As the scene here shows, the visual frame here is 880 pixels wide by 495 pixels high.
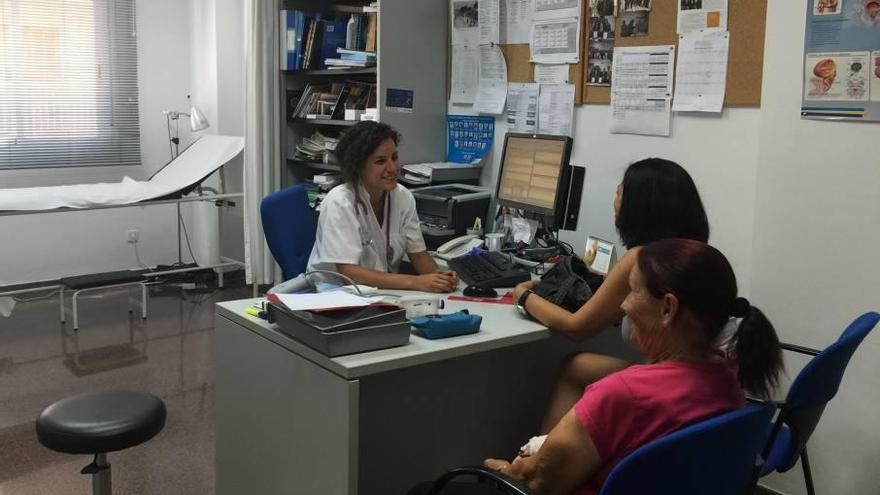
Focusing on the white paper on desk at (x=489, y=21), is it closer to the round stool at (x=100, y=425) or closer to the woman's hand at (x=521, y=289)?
the woman's hand at (x=521, y=289)

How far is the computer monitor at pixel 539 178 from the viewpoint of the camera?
2.98 metres

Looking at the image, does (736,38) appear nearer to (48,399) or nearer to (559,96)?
(559,96)

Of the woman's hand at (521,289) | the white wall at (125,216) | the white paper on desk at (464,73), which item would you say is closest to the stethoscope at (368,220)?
the woman's hand at (521,289)

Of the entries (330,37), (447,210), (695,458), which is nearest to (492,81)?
(447,210)

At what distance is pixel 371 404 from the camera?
2.34 m

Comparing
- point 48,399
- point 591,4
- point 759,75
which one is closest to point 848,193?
point 759,75

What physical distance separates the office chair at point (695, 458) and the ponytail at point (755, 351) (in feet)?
0.38

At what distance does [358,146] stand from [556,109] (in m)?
1.00

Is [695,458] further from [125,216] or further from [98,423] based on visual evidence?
[125,216]

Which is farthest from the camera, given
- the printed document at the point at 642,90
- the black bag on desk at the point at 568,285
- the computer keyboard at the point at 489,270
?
the printed document at the point at 642,90

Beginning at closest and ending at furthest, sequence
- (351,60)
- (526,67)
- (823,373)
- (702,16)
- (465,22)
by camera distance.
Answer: (823,373), (702,16), (526,67), (465,22), (351,60)

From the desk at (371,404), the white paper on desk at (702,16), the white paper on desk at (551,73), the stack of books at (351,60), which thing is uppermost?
the white paper on desk at (702,16)

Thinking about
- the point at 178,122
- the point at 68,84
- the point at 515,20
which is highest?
the point at 515,20

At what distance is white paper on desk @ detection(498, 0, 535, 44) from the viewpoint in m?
3.52
